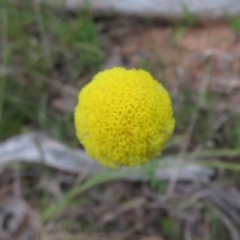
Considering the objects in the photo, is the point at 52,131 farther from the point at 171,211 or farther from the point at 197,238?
the point at 197,238

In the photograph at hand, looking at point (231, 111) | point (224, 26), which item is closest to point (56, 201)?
point (231, 111)

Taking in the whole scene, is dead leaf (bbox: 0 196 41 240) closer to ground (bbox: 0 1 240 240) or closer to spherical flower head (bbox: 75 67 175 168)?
ground (bbox: 0 1 240 240)

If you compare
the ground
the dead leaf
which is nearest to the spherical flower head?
the ground

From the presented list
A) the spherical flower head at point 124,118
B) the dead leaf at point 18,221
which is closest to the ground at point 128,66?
the dead leaf at point 18,221

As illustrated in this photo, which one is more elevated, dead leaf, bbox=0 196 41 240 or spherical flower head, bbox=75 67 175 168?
spherical flower head, bbox=75 67 175 168

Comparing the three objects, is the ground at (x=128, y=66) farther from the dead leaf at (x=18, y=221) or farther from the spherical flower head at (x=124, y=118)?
the spherical flower head at (x=124, y=118)

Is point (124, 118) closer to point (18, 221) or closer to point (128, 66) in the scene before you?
point (18, 221)
